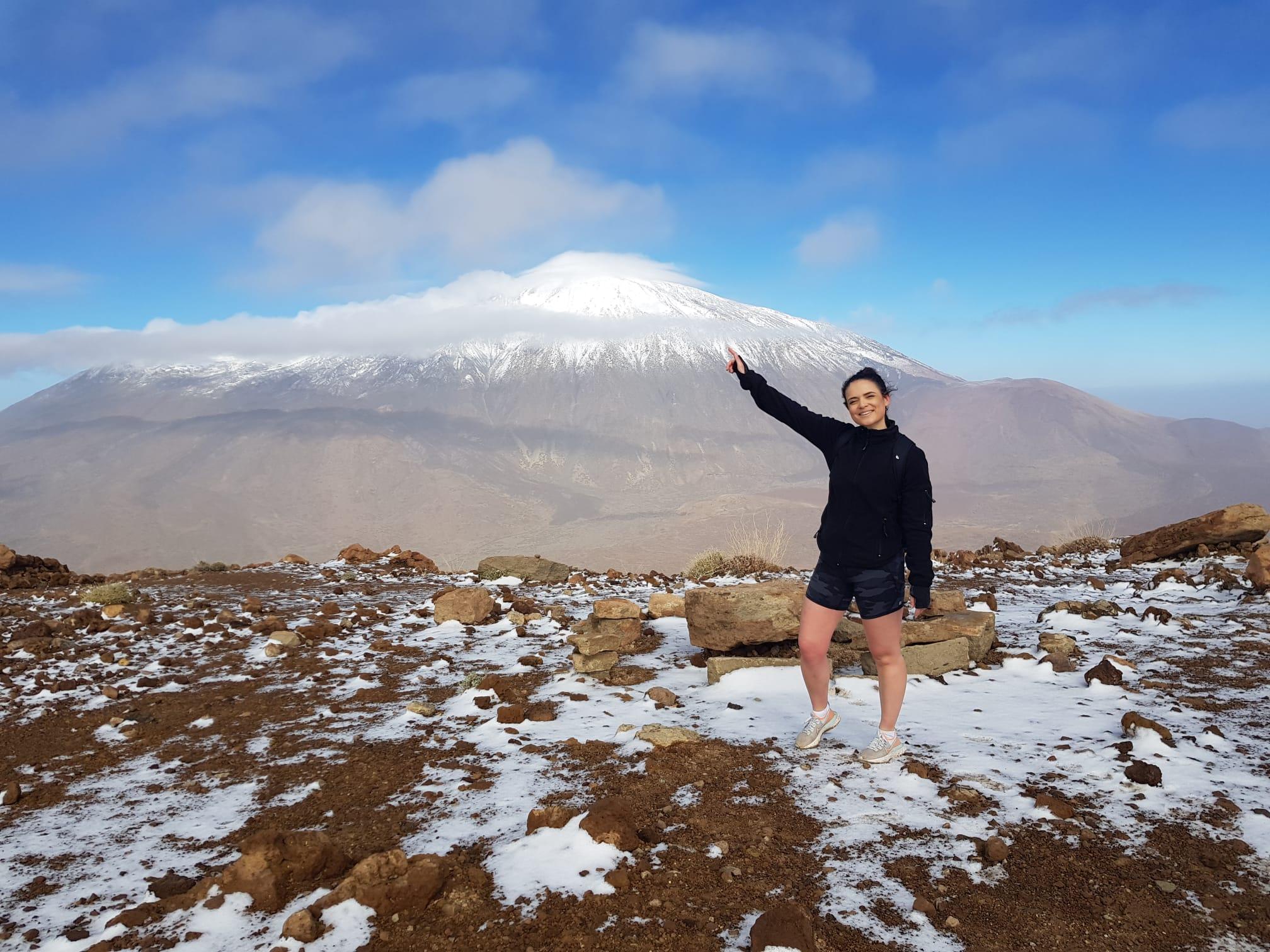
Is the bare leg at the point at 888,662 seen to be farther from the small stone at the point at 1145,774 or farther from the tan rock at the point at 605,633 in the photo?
the tan rock at the point at 605,633

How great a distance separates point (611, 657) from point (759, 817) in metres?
2.77

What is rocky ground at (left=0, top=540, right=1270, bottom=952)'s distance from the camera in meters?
2.36

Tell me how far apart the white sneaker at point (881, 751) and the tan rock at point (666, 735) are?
0.95 metres

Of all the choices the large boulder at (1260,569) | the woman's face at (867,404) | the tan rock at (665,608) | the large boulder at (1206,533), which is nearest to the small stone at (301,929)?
the woman's face at (867,404)

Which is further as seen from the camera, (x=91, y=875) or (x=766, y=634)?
(x=766, y=634)

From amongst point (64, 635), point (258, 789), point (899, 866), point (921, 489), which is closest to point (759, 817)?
point (899, 866)

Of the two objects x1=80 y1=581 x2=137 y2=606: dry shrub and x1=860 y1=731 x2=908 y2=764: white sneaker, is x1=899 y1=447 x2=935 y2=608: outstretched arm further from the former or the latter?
x1=80 y1=581 x2=137 y2=606: dry shrub

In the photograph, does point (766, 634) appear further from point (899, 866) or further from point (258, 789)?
point (258, 789)

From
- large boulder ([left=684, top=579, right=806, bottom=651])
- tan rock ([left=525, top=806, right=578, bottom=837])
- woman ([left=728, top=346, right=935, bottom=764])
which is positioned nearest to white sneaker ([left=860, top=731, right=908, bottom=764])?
woman ([left=728, top=346, right=935, bottom=764])

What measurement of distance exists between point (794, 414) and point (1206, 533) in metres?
11.7

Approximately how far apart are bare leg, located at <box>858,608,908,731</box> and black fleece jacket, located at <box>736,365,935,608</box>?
8.4 inches

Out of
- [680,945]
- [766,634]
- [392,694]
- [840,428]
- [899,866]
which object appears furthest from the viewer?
[766,634]

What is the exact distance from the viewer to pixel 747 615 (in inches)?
225

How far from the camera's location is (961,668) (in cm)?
538
